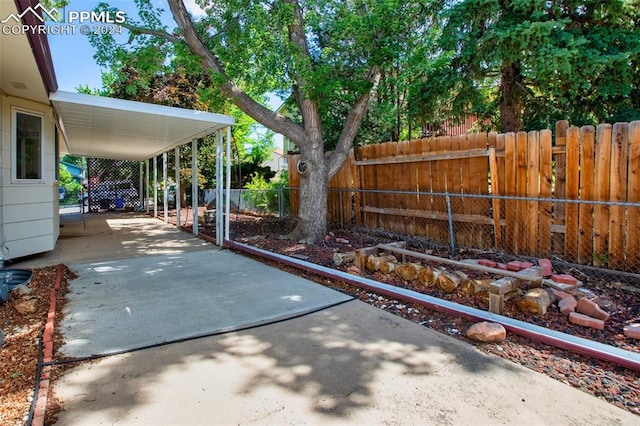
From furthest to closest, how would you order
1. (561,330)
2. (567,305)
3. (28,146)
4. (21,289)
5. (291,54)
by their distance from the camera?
(291,54), (28,146), (21,289), (567,305), (561,330)

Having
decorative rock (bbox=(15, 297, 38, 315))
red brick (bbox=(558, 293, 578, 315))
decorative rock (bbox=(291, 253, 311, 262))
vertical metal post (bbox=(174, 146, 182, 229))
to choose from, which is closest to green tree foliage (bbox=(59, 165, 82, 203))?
vertical metal post (bbox=(174, 146, 182, 229))

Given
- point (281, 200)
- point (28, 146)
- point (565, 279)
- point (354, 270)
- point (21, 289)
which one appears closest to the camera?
point (565, 279)

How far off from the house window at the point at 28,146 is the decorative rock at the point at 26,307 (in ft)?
9.78

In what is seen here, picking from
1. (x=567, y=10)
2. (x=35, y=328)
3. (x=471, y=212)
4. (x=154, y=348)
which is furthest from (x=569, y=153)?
(x=35, y=328)

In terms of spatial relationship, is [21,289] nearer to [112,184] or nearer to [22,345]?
[22,345]

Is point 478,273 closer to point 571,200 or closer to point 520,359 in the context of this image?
point 571,200

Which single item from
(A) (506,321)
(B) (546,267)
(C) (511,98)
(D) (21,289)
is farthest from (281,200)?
(A) (506,321)

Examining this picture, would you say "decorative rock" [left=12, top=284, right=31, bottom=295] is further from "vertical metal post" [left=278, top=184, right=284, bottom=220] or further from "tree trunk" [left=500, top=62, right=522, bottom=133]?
"tree trunk" [left=500, top=62, right=522, bottom=133]

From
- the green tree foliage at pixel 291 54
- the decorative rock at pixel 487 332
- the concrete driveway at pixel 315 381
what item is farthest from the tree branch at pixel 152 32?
the decorative rock at pixel 487 332

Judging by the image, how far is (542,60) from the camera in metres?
4.87

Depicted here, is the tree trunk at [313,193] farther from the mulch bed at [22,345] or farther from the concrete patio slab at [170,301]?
the mulch bed at [22,345]

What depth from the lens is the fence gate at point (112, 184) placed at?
53.0 feet

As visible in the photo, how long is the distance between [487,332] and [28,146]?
7314 millimetres

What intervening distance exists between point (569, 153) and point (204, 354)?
16.1 ft
